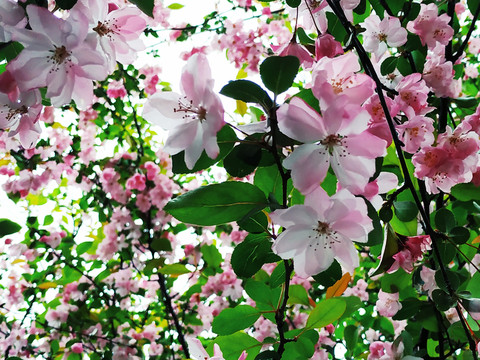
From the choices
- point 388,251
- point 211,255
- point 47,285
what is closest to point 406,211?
point 388,251

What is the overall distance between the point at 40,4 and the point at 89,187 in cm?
222

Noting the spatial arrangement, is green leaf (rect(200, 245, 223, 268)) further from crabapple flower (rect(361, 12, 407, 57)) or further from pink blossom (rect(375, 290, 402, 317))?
crabapple flower (rect(361, 12, 407, 57))

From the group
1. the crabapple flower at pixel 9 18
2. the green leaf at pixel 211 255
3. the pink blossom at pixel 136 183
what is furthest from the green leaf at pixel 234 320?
the pink blossom at pixel 136 183

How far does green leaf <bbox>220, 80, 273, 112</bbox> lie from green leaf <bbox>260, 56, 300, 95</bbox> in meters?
0.02

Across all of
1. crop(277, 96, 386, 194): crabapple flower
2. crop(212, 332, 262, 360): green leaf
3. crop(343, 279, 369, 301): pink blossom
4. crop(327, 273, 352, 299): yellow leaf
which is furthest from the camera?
crop(343, 279, 369, 301): pink blossom

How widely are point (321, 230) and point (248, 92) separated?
0.65 ft

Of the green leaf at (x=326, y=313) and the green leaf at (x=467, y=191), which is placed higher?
the green leaf at (x=467, y=191)

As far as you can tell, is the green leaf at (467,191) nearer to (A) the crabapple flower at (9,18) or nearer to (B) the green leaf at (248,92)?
(B) the green leaf at (248,92)

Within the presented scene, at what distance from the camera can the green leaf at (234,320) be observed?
85 centimetres

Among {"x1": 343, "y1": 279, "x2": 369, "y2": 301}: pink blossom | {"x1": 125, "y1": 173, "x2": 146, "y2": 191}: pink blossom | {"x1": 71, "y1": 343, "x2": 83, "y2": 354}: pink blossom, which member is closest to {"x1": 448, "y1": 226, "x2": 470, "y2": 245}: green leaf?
{"x1": 343, "y1": 279, "x2": 369, "y2": 301}: pink blossom

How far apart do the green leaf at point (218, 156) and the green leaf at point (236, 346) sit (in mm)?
396

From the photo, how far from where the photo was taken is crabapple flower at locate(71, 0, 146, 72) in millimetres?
611

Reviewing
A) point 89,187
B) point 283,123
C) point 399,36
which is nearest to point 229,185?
point 283,123

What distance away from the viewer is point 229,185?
61 cm
